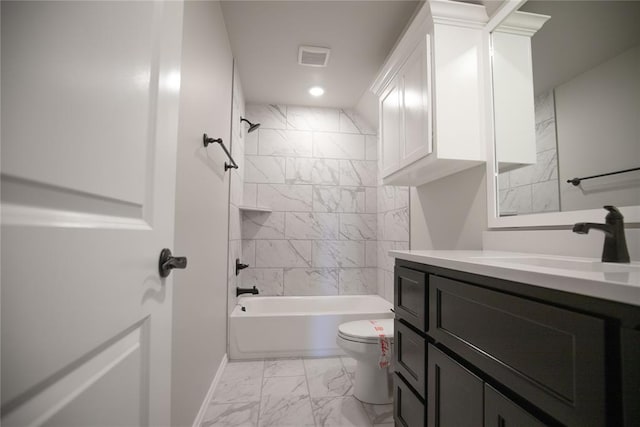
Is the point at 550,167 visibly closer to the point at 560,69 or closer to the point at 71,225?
the point at 560,69

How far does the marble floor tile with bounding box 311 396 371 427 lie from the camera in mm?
1512

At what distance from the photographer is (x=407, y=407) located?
1.14 meters

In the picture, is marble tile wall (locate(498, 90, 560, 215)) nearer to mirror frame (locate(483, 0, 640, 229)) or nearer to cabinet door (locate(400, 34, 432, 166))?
mirror frame (locate(483, 0, 640, 229))

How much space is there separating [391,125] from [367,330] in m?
1.45

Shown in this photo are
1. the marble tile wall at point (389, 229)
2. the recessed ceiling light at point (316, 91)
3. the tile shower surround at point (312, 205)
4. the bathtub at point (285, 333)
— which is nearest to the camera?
the bathtub at point (285, 333)

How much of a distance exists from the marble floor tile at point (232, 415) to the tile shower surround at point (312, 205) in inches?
54.1

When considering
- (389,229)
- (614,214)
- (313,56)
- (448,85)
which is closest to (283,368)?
(389,229)

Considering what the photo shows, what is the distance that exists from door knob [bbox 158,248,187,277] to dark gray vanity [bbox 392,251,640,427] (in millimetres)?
825

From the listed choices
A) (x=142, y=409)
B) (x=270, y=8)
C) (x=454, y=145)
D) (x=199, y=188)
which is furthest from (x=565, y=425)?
(x=270, y=8)

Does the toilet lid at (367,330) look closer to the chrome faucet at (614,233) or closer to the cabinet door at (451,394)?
the cabinet door at (451,394)

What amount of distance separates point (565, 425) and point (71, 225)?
0.95 meters

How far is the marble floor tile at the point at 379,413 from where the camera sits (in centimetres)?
154

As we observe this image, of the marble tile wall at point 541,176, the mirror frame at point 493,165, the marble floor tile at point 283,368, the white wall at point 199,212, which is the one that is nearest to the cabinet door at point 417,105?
the mirror frame at point 493,165

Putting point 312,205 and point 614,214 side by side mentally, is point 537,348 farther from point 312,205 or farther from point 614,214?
point 312,205
